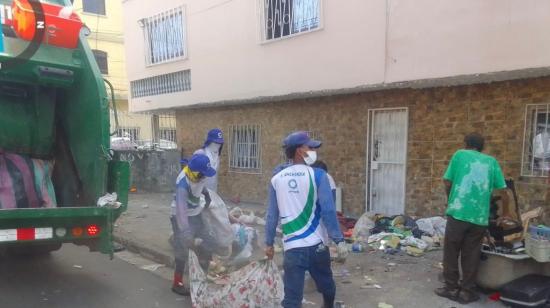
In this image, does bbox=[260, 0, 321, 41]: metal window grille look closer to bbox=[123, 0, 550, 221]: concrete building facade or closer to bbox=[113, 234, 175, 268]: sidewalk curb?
bbox=[123, 0, 550, 221]: concrete building facade

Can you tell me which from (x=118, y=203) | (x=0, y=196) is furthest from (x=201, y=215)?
(x=0, y=196)

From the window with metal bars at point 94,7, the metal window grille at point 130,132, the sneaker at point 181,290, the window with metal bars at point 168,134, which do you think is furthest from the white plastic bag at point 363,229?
the window with metal bars at point 94,7

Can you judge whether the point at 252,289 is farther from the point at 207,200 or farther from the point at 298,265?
the point at 207,200

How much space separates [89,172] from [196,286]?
1.73 m

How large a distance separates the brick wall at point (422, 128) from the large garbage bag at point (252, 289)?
4.16 m

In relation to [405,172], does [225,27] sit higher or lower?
higher

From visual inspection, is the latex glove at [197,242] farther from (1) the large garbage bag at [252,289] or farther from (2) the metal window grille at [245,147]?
(2) the metal window grille at [245,147]

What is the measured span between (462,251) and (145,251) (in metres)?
4.11

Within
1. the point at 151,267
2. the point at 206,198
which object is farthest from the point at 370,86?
the point at 151,267

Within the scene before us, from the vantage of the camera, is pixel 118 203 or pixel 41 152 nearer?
pixel 118 203

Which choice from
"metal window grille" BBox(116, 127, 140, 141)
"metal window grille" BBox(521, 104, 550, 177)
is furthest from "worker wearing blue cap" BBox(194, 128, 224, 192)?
"metal window grille" BBox(116, 127, 140, 141)

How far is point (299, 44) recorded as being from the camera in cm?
838

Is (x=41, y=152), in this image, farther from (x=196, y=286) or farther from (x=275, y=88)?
(x=275, y=88)

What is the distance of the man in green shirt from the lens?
4.16 m
